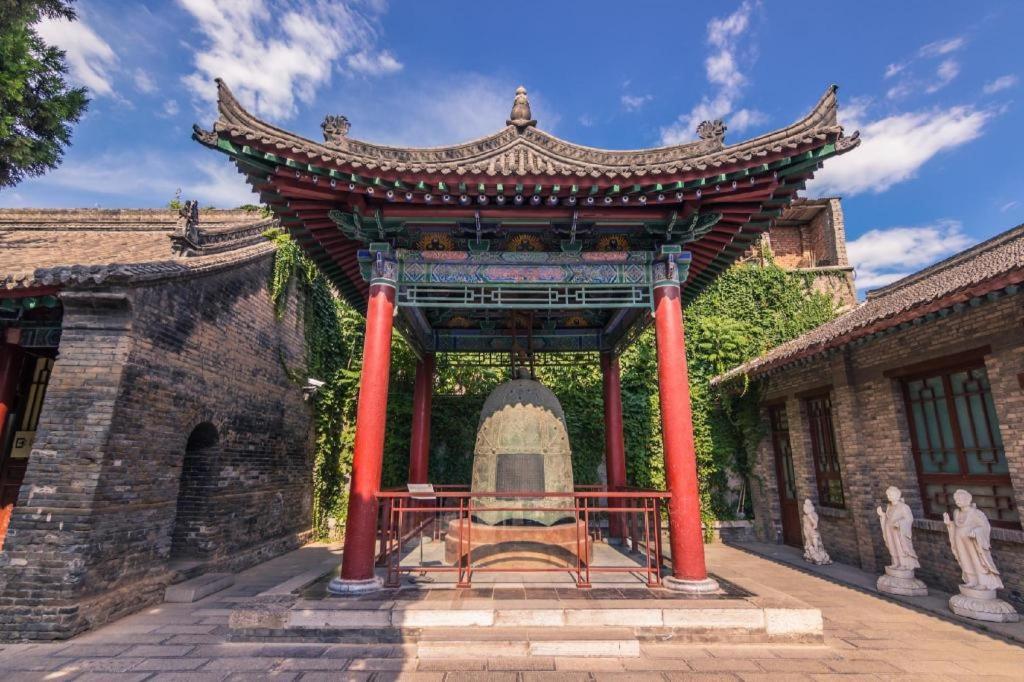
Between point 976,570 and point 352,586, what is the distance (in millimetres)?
7674

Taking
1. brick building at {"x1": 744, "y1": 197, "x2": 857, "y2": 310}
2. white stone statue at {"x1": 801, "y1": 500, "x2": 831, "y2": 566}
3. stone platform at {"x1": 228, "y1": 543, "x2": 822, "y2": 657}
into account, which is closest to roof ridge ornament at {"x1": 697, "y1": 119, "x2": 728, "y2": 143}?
stone platform at {"x1": 228, "y1": 543, "x2": 822, "y2": 657}

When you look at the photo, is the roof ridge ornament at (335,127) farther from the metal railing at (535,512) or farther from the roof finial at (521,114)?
the metal railing at (535,512)

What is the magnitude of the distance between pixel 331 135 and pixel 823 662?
27.0 ft

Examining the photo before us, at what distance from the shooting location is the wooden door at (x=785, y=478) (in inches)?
445

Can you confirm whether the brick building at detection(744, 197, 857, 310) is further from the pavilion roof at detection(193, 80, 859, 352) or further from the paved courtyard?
the paved courtyard

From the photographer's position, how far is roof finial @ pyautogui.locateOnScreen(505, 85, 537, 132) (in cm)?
883

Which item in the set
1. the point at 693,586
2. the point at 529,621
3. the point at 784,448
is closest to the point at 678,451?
the point at 693,586

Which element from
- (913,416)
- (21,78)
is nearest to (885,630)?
(913,416)

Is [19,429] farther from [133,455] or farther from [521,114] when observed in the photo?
[521,114]

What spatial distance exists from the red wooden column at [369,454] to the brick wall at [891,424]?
812 centimetres

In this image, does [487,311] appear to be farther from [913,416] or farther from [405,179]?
[913,416]

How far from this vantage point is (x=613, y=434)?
9547mm

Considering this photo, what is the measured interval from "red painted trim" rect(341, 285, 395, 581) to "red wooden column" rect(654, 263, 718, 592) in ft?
11.5

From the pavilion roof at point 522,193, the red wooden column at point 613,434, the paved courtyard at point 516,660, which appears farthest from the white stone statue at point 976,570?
the red wooden column at point 613,434
